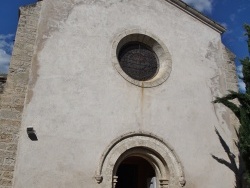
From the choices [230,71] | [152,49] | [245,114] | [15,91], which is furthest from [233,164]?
[15,91]

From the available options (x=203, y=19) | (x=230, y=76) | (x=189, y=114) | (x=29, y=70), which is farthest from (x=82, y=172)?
(x=203, y=19)

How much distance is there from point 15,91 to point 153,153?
347cm

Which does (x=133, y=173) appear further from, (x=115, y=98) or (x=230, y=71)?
(x=230, y=71)

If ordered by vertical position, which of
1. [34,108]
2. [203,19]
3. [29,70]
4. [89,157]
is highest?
[203,19]

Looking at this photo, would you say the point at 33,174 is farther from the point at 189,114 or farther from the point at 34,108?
the point at 189,114

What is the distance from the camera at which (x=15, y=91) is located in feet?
20.7

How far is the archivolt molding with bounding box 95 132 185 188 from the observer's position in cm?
676

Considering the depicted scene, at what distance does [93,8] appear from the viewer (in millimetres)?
7863

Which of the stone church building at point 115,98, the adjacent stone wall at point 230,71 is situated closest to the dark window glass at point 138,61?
the stone church building at point 115,98

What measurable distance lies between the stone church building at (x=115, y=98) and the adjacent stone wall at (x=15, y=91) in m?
0.02

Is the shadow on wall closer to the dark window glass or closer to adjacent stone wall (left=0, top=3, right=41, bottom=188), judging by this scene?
the dark window glass

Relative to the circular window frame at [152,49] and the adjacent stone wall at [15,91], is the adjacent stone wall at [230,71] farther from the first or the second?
the adjacent stone wall at [15,91]

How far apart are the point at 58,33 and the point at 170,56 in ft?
10.2

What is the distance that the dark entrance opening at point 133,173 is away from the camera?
8.84 metres
